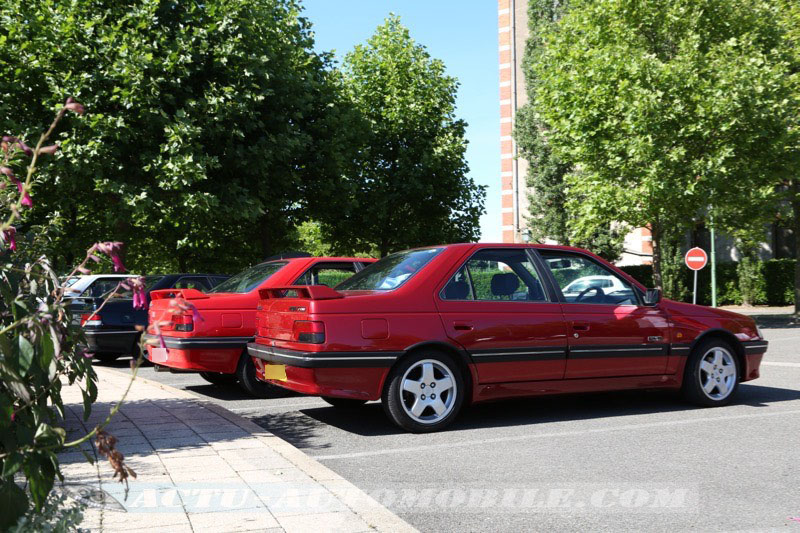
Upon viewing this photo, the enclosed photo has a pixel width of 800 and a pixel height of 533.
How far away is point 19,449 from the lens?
2.29m

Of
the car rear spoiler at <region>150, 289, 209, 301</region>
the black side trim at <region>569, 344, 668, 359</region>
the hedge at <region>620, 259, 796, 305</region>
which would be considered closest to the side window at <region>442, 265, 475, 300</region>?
the black side trim at <region>569, 344, 668, 359</region>

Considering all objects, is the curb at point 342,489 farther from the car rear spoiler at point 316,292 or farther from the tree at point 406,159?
the tree at point 406,159

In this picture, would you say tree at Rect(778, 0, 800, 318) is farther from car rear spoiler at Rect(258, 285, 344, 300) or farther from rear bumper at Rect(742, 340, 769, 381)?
car rear spoiler at Rect(258, 285, 344, 300)

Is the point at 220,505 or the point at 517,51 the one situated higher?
the point at 517,51

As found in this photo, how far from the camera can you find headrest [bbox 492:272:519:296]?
7.04m

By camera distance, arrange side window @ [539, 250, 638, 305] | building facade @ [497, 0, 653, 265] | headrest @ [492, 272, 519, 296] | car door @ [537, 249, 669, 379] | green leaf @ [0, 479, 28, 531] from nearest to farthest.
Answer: green leaf @ [0, 479, 28, 531] → headrest @ [492, 272, 519, 296] → car door @ [537, 249, 669, 379] → side window @ [539, 250, 638, 305] → building facade @ [497, 0, 653, 265]

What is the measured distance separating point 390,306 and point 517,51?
4376 cm

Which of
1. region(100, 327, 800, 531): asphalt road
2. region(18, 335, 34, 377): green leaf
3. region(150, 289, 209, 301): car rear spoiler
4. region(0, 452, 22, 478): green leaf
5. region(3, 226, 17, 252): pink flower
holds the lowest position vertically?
region(100, 327, 800, 531): asphalt road

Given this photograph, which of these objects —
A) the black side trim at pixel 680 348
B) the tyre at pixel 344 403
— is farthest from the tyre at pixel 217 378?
the black side trim at pixel 680 348

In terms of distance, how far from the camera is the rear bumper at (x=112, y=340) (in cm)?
1273

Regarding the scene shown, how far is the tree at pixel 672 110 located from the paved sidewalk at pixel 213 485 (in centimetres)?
1680

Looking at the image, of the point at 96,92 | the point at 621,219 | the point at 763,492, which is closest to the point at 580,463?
the point at 763,492

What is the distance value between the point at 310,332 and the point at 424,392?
1120 mm

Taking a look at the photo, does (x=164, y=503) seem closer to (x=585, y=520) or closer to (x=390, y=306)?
(x=585, y=520)
